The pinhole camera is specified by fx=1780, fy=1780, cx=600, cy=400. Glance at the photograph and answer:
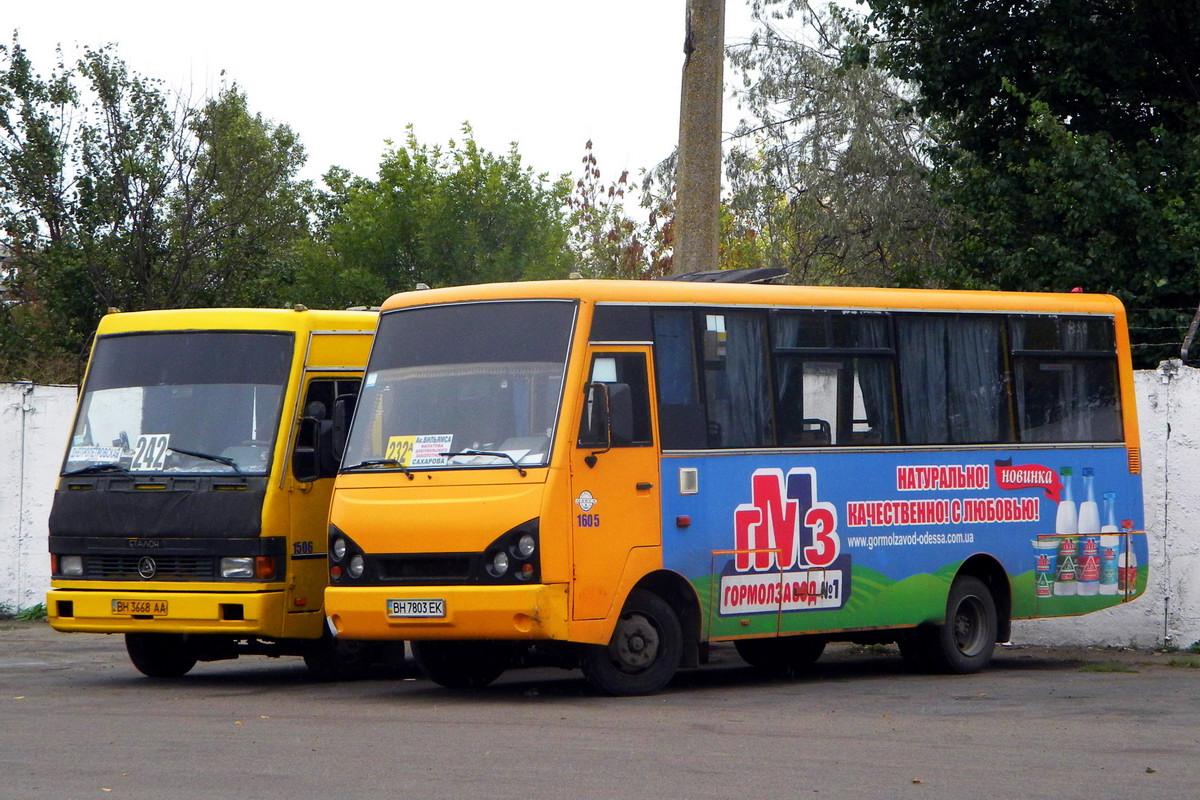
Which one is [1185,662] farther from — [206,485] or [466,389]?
[206,485]

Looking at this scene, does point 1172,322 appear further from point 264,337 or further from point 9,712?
point 9,712

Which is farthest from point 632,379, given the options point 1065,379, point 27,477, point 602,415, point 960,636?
point 27,477

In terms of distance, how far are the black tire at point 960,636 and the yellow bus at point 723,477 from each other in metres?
0.02

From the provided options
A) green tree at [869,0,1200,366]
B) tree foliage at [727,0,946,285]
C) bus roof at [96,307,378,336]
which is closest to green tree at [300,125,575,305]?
tree foliage at [727,0,946,285]

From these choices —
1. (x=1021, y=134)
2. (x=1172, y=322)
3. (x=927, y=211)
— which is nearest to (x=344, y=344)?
(x=1172, y=322)

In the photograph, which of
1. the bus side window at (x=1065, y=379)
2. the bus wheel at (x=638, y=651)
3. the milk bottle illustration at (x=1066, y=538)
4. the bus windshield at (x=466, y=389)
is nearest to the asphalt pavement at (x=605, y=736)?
the bus wheel at (x=638, y=651)

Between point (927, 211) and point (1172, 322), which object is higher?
point (927, 211)

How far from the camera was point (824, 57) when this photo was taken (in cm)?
4034

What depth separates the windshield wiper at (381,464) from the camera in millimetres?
11671

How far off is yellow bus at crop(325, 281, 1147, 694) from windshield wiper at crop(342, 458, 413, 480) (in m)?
0.02

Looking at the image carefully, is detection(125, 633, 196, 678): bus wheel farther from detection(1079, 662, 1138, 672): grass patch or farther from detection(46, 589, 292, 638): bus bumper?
detection(1079, 662, 1138, 672): grass patch

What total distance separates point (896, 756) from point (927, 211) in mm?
29200

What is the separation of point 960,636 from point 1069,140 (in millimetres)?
8311

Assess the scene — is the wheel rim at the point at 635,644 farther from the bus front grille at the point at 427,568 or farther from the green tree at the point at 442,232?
the green tree at the point at 442,232
